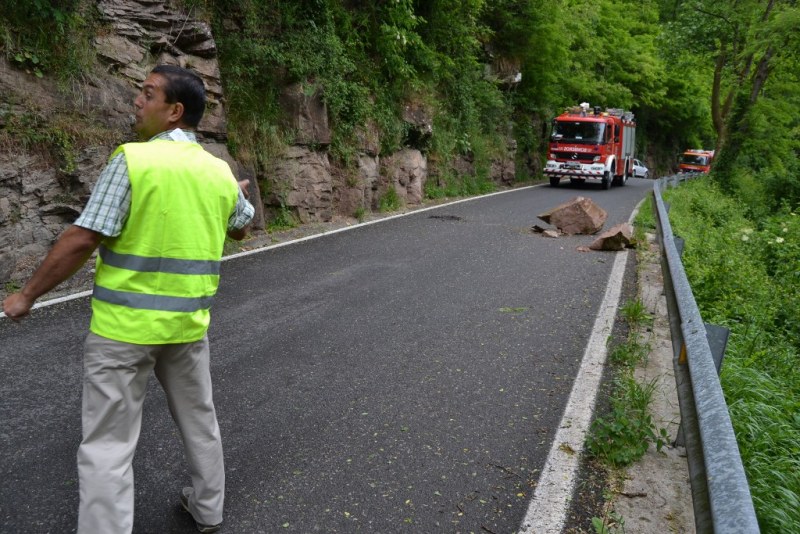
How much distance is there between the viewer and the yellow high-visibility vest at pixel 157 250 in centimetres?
273

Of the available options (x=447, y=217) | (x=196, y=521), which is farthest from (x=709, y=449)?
(x=447, y=217)

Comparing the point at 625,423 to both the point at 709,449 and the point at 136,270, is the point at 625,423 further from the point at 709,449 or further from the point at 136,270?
the point at 136,270

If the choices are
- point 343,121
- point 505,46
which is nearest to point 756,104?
point 505,46

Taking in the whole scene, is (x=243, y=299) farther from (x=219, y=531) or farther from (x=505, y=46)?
(x=505, y=46)

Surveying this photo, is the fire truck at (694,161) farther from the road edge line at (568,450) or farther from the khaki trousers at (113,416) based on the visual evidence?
the khaki trousers at (113,416)

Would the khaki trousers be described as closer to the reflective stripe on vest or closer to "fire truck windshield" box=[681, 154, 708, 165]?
the reflective stripe on vest

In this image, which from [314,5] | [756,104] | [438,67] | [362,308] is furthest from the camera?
[756,104]

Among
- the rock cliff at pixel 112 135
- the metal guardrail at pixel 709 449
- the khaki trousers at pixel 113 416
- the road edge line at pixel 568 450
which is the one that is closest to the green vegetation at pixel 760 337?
the metal guardrail at pixel 709 449

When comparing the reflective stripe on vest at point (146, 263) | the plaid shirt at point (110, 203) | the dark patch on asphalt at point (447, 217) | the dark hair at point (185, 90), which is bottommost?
the dark patch on asphalt at point (447, 217)

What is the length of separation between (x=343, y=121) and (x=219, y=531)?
1240cm

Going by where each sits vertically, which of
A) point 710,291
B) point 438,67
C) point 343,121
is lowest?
point 710,291

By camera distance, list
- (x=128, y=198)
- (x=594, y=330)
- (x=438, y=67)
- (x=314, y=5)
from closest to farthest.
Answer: (x=128, y=198) → (x=594, y=330) → (x=314, y=5) → (x=438, y=67)

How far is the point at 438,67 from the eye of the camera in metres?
20.2

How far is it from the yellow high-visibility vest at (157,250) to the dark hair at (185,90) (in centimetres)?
18
